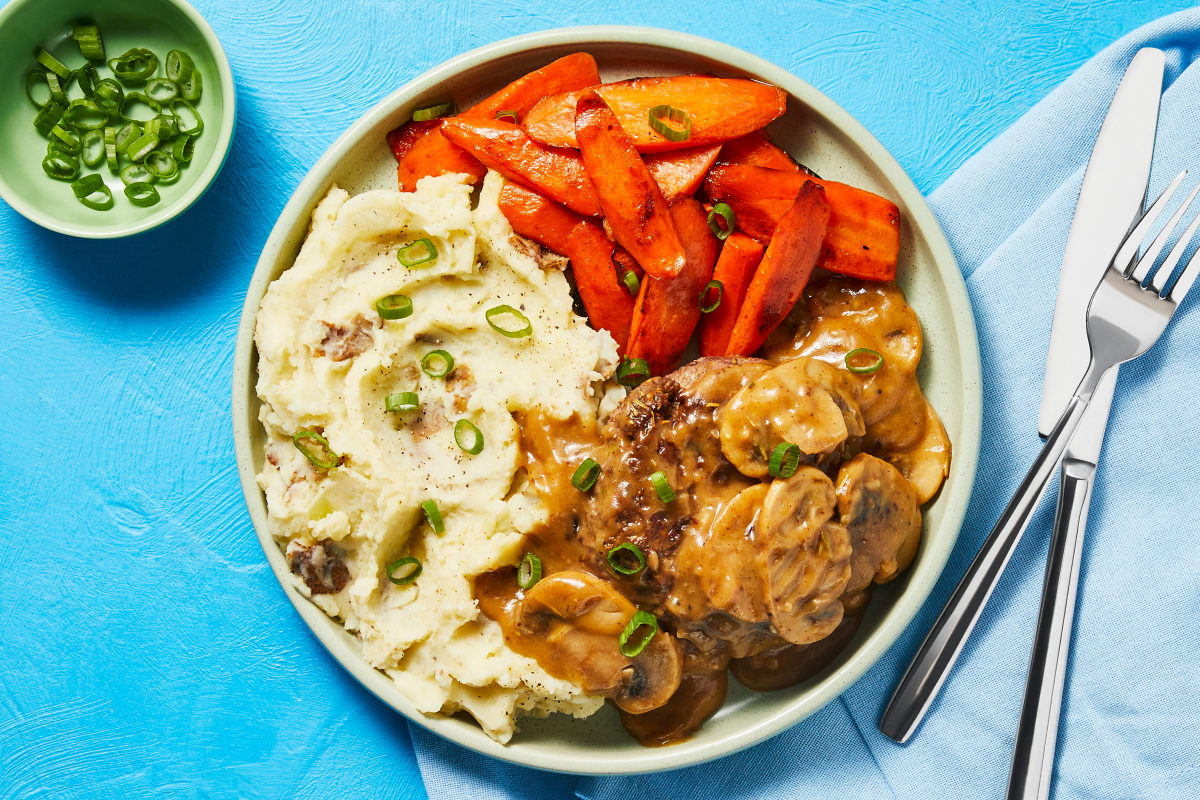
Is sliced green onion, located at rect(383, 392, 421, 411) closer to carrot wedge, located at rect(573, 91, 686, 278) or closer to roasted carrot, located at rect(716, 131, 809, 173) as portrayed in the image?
carrot wedge, located at rect(573, 91, 686, 278)

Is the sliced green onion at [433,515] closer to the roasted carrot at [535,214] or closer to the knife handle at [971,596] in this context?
the roasted carrot at [535,214]

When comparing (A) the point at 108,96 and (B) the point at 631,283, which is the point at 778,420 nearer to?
(B) the point at 631,283

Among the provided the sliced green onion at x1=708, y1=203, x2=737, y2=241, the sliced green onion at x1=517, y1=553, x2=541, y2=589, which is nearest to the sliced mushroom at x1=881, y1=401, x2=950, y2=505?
the sliced green onion at x1=708, y1=203, x2=737, y2=241

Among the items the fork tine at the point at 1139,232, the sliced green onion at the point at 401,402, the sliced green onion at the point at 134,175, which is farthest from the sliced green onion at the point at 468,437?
the fork tine at the point at 1139,232

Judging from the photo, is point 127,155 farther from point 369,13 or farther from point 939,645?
point 939,645

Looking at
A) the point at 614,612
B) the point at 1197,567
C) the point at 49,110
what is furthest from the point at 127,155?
the point at 1197,567
